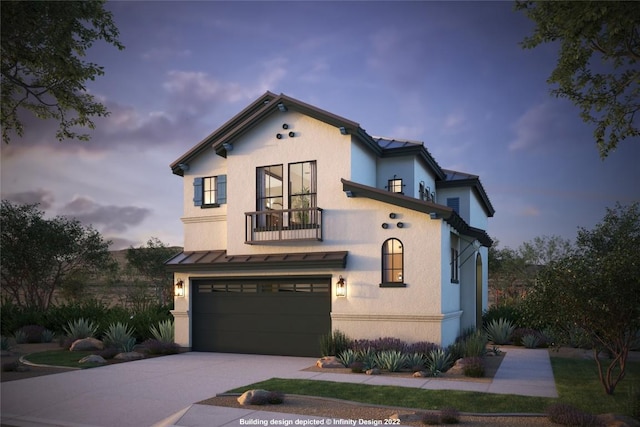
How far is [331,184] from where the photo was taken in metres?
18.0

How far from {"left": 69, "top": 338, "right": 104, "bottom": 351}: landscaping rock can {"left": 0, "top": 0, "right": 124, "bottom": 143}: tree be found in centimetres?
825

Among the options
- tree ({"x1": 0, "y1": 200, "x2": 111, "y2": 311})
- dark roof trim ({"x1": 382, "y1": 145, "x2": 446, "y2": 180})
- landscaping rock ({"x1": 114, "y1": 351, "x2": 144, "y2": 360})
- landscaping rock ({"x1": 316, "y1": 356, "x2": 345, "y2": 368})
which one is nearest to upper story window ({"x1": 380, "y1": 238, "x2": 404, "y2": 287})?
landscaping rock ({"x1": 316, "y1": 356, "x2": 345, "y2": 368})

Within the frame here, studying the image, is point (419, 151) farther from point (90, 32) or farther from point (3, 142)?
point (3, 142)

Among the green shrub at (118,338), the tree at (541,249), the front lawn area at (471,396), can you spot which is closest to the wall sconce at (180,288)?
the green shrub at (118,338)

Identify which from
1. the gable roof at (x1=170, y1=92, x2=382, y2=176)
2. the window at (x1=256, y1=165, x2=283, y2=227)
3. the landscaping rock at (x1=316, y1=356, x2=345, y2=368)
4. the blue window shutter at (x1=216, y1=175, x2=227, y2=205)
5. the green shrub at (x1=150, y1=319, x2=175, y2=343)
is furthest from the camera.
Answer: the blue window shutter at (x1=216, y1=175, x2=227, y2=205)

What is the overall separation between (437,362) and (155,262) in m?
34.6

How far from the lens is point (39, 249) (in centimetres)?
3116

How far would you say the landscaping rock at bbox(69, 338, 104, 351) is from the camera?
62.6 ft

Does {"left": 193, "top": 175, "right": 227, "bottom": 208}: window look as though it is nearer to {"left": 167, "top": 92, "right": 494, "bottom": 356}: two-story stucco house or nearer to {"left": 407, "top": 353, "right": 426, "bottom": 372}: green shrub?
{"left": 167, "top": 92, "right": 494, "bottom": 356}: two-story stucco house

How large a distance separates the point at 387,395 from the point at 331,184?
831 cm

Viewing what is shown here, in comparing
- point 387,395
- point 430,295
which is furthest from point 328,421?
point 430,295

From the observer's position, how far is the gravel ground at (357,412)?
30.0ft

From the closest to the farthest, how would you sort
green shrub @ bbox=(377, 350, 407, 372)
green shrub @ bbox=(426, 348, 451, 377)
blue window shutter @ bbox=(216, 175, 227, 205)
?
1. green shrub @ bbox=(426, 348, 451, 377)
2. green shrub @ bbox=(377, 350, 407, 372)
3. blue window shutter @ bbox=(216, 175, 227, 205)

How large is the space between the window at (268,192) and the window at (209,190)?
179 centimetres
